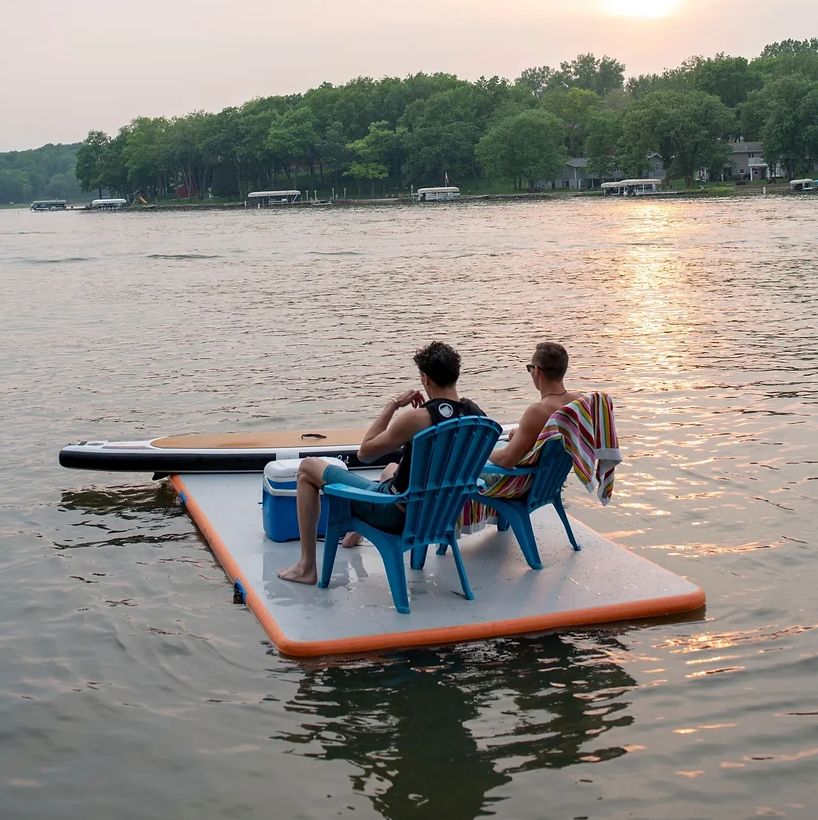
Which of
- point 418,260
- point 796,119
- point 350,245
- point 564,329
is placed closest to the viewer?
point 564,329

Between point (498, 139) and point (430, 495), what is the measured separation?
494 ft

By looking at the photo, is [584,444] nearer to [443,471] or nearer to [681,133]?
[443,471]

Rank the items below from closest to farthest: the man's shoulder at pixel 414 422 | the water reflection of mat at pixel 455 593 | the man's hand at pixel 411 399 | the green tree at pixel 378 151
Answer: the man's shoulder at pixel 414 422 → the water reflection of mat at pixel 455 593 → the man's hand at pixel 411 399 → the green tree at pixel 378 151

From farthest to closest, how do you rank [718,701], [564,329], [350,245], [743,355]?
[350,245] < [564,329] < [743,355] < [718,701]

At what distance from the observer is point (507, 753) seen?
578cm

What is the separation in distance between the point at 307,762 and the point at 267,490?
288cm

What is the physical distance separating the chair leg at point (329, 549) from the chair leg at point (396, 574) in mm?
353

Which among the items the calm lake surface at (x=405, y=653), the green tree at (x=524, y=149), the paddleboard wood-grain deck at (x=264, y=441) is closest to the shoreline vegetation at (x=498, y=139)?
the green tree at (x=524, y=149)

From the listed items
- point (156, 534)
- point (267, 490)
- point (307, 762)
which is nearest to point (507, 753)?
point (307, 762)

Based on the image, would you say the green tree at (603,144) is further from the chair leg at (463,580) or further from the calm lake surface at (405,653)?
the chair leg at (463,580)

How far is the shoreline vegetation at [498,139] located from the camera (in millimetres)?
134000

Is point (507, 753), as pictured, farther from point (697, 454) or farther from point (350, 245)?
point (350, 245)

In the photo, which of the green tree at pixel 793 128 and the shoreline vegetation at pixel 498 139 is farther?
the shoreline vegetation at pixel 498 139

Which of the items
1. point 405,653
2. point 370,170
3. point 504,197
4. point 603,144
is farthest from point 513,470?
point 370,170
